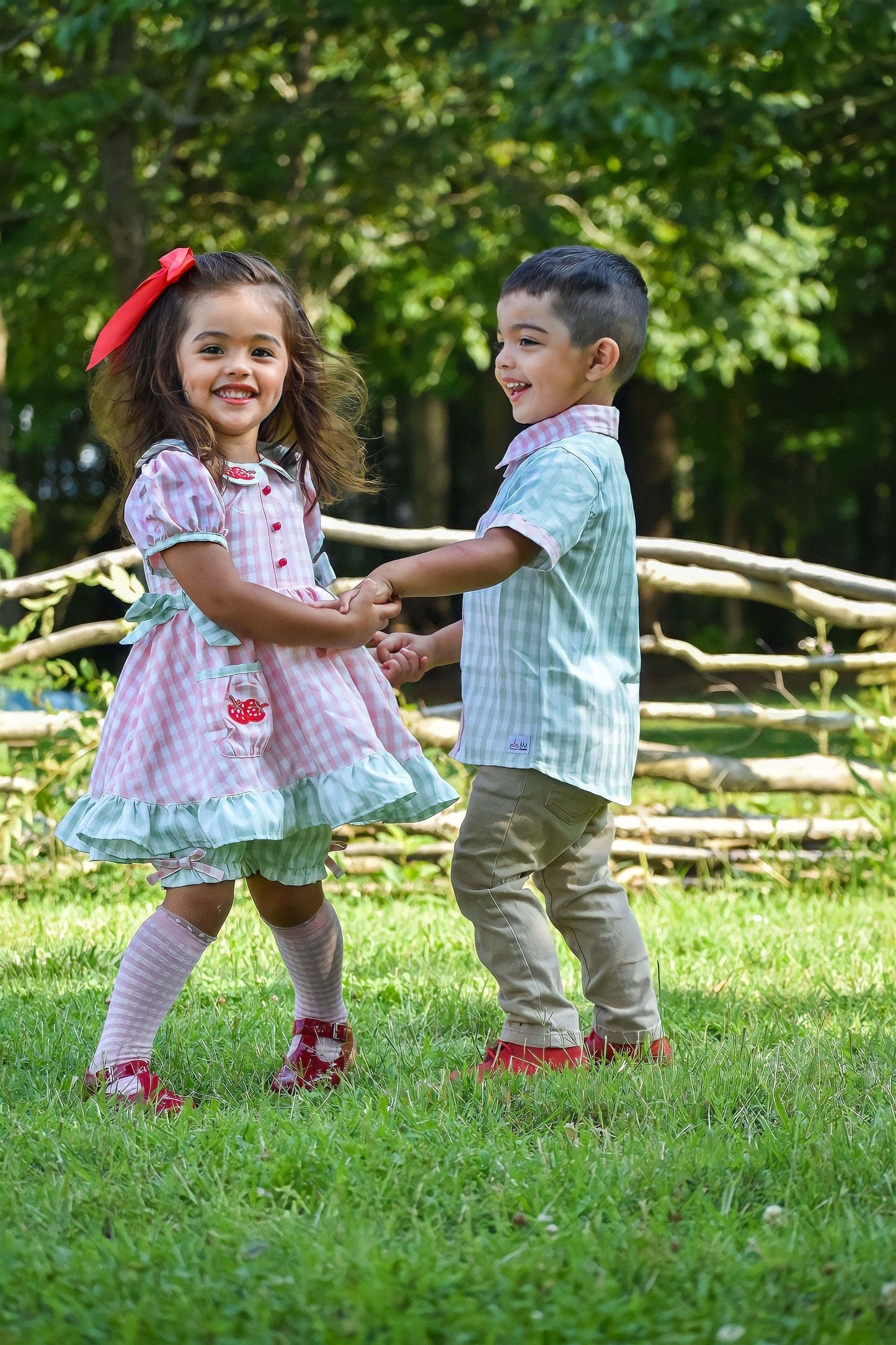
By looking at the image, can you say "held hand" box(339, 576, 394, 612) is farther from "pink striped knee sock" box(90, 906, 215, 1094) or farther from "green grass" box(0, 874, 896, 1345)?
"green grass" box(0, 874, 896, 1345)

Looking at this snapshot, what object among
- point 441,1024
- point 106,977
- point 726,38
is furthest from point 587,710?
point 726,38

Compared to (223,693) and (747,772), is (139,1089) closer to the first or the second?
(223,693)

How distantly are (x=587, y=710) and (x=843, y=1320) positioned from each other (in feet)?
4.34

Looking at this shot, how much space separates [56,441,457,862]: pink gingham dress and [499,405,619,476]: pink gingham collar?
53cm

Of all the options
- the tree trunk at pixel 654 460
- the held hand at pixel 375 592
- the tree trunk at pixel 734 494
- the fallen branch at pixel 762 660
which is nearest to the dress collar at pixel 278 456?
the held hand at pixel 375 592

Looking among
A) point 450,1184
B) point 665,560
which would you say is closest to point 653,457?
point 665,560

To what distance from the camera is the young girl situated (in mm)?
2596

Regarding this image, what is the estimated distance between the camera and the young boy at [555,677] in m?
2.79

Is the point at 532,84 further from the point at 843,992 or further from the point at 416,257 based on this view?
the point at 843,992

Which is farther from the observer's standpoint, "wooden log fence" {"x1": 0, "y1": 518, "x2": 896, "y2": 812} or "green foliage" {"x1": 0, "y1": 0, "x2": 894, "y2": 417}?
"green foliage" {"x1": 0, "y1": 0, "x2": 894, "y2": 417}

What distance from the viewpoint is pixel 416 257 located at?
36.6 feet

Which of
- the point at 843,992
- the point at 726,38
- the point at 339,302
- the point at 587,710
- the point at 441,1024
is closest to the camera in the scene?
the point at 587,710

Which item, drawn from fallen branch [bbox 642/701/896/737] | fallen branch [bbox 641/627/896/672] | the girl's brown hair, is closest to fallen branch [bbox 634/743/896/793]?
fallen branch [bbox 642/701/896/737]

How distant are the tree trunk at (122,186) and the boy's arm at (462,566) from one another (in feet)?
22.3
